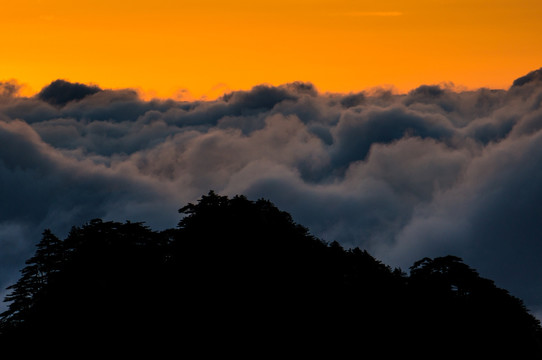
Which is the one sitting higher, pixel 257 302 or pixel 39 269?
pixel 39 269

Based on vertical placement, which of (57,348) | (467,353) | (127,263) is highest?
(127,263)

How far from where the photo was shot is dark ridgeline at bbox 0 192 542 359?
46875mm

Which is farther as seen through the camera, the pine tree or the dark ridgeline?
the pine tree

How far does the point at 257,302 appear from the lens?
159 ft

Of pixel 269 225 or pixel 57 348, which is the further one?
pixel 269 225

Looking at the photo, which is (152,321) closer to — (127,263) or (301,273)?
(127,263)

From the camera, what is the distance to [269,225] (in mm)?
54750

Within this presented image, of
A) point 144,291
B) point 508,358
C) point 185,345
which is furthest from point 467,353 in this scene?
point 144,291

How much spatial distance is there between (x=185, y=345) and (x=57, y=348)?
8884 millimetres

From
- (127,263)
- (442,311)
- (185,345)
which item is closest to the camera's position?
(185,345)

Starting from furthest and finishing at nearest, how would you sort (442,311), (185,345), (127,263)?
(127,263) → (442,311) → (185,345)

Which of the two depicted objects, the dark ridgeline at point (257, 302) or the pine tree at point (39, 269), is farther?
the pine tree at point (39, 269)

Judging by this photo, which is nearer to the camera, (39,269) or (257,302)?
(257,302)

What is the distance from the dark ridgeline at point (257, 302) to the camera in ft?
154
